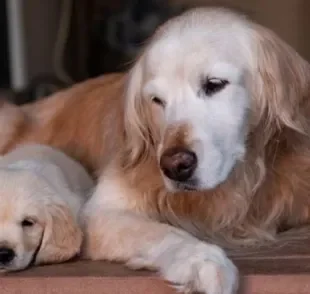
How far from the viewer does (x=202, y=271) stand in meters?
1.20

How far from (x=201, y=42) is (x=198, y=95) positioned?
0.10 metres

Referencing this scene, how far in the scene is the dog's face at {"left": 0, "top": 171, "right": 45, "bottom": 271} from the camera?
52.6 inches

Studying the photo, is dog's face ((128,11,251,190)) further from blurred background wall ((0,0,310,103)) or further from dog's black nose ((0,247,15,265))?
blurred background wall ((0,0,310,103))

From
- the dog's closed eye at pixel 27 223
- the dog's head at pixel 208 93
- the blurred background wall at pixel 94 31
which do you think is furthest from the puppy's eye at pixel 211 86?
the blurred background wall at pixel 94 31

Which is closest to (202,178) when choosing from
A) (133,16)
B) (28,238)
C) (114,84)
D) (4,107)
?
(28,238)

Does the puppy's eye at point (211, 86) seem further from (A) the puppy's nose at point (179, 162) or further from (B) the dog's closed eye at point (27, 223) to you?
(B) the dog's closed eye at point (27, 223)

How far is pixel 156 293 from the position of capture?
1.26 m

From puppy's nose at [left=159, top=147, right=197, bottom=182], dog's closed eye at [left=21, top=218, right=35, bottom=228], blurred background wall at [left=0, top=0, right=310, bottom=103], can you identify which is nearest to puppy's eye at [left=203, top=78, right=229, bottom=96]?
puppy's nose at [left=159, top=147, right=197, bottom=182]

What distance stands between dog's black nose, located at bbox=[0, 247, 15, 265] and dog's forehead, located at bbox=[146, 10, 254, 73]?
40cm

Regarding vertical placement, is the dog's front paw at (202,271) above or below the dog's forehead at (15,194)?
below

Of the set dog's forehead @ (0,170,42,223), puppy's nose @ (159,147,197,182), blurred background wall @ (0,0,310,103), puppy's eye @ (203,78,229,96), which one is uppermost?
puppy's eye @ (203,78,229,96)

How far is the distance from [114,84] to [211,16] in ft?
1.74

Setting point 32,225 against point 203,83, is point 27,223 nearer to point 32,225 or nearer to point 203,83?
point 32,225

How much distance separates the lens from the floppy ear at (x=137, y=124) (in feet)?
5.17
